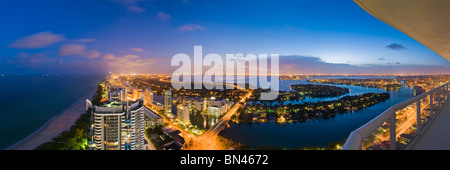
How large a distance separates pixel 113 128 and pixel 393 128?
557 cm

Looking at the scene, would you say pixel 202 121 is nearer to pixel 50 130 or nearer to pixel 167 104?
pixel 167 104

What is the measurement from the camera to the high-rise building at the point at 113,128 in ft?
15.7

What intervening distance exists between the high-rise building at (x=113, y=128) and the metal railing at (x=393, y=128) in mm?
5400

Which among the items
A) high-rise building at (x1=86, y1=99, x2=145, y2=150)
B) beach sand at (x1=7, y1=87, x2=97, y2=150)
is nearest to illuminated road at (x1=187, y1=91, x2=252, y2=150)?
high-rise building at (x1=86, y1=99, x2=145, y2=150)

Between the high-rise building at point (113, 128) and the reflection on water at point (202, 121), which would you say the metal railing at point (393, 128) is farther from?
the reflection on water at point (202, 121)

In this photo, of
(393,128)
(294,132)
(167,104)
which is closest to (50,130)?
(167,104)

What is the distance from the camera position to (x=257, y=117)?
11.0 metres

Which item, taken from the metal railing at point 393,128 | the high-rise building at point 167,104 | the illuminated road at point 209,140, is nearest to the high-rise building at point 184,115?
the illuminated road at point 209,140

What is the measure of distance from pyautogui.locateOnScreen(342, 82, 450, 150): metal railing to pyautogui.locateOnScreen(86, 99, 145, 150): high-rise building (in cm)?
540

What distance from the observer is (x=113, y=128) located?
486 centimetres

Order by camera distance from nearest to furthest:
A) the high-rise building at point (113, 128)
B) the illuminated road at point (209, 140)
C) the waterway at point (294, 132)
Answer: the high-rise building at point (113, 128)
the illuminated road at point (209, 140)
the waterway at point (294, 132)
